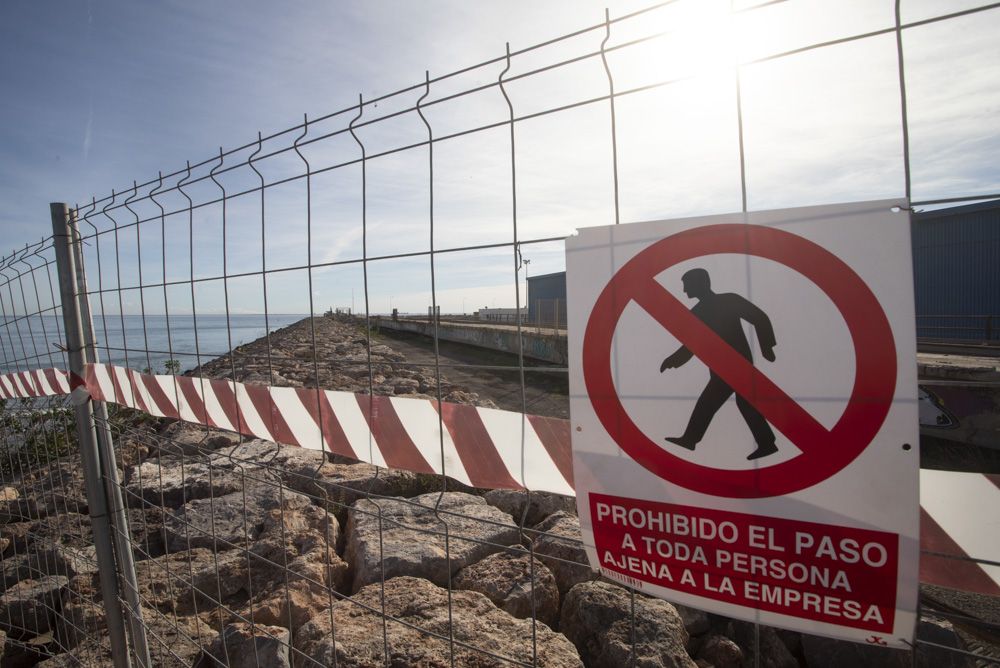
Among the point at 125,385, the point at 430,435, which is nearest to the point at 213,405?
the point at 125,385

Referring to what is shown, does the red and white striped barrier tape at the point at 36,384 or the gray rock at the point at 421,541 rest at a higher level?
the red and white striped barrier tape at the point at 36,384

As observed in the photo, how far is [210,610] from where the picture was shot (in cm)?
340

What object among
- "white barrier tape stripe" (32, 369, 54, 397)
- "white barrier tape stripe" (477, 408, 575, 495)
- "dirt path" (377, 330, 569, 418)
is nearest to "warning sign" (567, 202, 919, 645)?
"white barrier tape stripe" (477, 408, 575, 495)

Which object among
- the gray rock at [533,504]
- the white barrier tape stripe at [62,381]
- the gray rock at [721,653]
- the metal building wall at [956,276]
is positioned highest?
the metal building wall at [956,276]

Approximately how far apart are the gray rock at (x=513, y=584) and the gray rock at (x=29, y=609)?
3.28 m

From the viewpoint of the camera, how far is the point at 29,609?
158 inches

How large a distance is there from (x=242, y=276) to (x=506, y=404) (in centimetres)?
872

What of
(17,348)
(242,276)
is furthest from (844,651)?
(17,348)

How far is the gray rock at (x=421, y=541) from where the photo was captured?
322 centimetres

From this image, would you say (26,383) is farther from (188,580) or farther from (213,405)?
(213,405)

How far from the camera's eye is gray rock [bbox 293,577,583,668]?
2336mm

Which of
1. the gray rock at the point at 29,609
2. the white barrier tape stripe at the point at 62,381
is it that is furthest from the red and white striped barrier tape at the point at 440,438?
the gray rock at the point at 29,609

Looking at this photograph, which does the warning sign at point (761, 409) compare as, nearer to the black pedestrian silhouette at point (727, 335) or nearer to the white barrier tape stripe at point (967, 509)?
the black pedestrian silhouette at point (727, 335)

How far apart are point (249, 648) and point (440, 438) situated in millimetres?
1626
